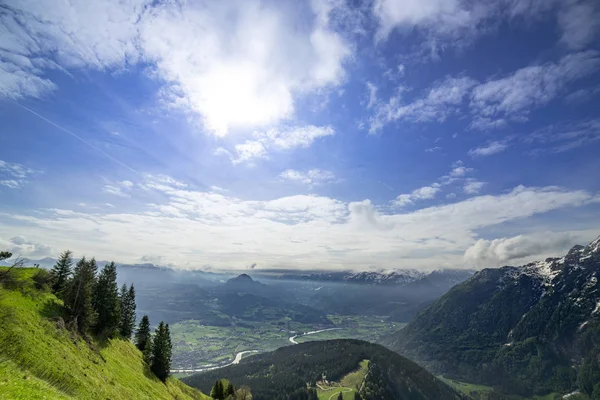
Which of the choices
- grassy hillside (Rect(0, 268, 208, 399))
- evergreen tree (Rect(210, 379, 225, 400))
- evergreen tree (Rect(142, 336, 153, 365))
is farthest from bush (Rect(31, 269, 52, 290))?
evergreen tree (Rect(210, 379, 225, 400))

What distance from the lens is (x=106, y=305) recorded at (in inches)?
3027

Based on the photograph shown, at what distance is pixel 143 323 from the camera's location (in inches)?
4028

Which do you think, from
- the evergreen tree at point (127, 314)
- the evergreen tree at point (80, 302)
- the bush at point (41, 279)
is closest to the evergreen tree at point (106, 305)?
the evergreen tree at point (80, 302)

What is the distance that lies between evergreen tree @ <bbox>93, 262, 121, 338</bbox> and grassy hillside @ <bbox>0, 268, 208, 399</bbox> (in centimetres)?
444

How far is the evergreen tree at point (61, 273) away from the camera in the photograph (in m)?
70.8

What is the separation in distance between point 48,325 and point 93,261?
27801 mm

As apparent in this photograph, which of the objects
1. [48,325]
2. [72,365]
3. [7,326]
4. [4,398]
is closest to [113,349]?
[48,325]

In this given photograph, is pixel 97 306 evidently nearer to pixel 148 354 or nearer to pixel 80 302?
pixel 80 302

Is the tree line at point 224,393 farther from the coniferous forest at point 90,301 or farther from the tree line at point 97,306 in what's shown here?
the tree line at point 97,306

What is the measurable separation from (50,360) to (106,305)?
35.1m

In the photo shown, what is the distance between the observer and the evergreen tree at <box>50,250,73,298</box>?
232 ft

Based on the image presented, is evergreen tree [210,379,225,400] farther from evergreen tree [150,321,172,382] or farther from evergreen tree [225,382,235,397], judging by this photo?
evergreen tree [150,321,172,382]

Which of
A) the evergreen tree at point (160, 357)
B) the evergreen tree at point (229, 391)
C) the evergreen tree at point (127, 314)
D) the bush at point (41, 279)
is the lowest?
the evergreen tree at point (229, 391)

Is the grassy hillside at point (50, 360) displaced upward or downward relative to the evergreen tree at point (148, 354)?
upward
